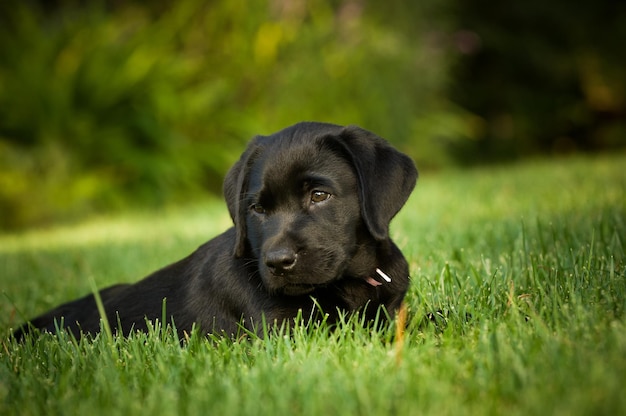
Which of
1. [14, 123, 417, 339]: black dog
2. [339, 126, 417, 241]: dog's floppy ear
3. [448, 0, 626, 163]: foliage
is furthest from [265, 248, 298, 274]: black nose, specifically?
[448, 0, 626, 163]: foliage

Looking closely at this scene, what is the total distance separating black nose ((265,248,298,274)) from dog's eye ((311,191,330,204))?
1.02 feet

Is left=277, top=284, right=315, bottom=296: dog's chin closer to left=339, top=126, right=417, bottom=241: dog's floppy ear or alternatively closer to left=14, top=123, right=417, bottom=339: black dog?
left=14, top=123, right=417, bottom=339: black dog

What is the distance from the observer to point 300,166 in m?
2.74

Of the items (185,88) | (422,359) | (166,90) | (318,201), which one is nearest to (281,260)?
(318,201)

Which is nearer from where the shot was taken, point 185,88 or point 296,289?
point 296,289

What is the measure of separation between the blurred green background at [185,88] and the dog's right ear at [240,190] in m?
6.42

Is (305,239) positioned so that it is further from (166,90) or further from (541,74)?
(541,74)

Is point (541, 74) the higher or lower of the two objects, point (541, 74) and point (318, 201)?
the higher

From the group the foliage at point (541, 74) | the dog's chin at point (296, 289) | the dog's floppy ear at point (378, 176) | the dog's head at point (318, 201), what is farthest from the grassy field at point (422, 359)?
the foliage at point (541, 74)

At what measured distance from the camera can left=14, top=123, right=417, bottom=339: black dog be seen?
2582mm

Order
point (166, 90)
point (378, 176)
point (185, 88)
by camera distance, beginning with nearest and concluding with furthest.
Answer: point (378, 176), point (166, 90), point (185, 88)

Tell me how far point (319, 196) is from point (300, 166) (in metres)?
0.15

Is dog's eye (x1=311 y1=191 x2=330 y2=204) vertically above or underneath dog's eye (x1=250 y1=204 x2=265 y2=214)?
above

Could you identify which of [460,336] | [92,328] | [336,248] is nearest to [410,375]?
[460,336]
